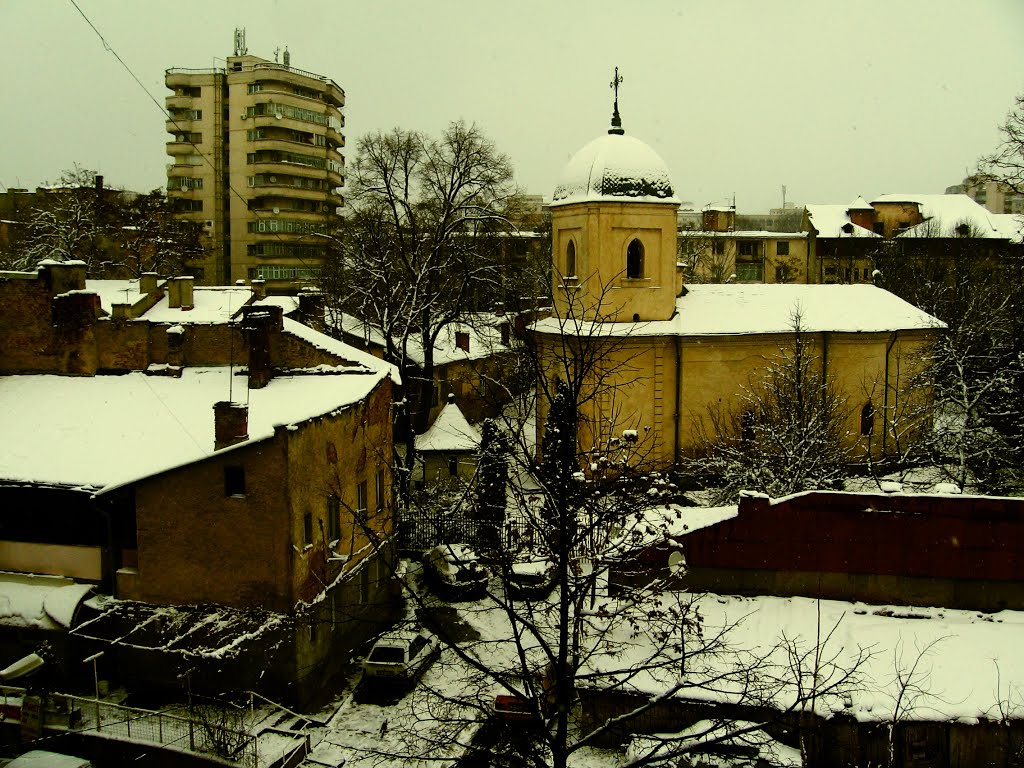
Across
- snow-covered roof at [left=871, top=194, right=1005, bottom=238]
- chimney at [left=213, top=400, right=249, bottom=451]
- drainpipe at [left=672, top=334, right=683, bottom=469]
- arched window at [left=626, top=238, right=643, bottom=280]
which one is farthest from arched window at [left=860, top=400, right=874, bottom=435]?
snow-covered roof at [left=871, top=194, right=1005, bottom=238]

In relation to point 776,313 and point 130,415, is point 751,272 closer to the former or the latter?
point 776,313

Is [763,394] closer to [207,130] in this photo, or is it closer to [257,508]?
[257,508]

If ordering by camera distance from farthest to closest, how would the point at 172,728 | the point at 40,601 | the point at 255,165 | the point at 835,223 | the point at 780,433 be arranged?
1. the point at 835,223
2. the point at 255,165
3. the point at 780,433
4. the point at 40,601
5. the point at 172,728

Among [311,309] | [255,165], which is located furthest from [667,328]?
[255,165]

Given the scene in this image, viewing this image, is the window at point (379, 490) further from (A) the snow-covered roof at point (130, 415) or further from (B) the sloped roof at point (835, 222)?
(B) the sloped roof at point (835, 222)

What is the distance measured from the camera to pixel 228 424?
1494 cm

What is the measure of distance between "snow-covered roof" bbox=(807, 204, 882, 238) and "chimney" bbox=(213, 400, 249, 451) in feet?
163

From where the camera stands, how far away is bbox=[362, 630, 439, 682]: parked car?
16.0 metres

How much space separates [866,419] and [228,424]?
21954mm

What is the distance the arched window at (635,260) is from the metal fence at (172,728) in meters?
18.1

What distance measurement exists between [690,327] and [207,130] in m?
39.0

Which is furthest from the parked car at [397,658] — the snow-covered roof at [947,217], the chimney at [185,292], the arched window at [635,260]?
the snow-covered roof at [947,217]

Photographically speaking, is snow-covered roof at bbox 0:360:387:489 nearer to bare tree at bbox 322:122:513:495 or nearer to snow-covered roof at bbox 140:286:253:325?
snow-covered roof at bbox 140:286:253:325

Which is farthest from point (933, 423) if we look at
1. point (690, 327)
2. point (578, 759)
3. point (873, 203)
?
point (873, 203)
